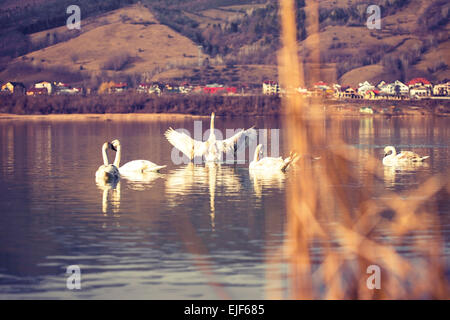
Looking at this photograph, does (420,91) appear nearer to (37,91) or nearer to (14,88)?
(37,91)

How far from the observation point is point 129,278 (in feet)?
48.4

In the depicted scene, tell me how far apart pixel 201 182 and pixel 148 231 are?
37.3 feet

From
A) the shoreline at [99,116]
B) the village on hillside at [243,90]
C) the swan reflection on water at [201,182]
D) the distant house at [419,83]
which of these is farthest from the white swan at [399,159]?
the distant house at [419,83]

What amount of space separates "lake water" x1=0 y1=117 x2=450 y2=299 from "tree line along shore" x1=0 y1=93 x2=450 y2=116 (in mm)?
99088

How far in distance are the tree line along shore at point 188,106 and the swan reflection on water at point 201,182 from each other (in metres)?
96.2

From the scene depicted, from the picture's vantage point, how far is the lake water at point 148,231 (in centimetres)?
1427

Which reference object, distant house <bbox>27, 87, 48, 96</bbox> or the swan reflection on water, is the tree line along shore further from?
the swan reflection on water

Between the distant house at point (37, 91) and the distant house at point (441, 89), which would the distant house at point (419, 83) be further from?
the distant house at point (37, 91)

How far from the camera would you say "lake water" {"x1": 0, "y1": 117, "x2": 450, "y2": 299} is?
1427 centimetres

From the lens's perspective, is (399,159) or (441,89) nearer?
(399,159)

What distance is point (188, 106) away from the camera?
14188cm

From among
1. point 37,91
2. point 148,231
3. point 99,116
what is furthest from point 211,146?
point 37,91

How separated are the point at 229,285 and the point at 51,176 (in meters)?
21.9

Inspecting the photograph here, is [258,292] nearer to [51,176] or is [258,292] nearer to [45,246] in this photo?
[45,246]
